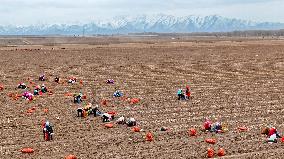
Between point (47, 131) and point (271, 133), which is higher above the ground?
point (271, 133)

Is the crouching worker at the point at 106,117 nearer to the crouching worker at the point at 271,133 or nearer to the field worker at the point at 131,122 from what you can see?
the field worker at the point at 131,122

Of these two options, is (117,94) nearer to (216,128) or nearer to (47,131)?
(216,128)

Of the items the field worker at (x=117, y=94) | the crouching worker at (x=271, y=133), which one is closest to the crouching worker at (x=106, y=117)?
the crouching worker at (x=271, y=133)

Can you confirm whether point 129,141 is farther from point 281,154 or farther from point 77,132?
point 281,154

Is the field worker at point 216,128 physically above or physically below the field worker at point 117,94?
above

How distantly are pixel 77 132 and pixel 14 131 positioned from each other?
3066 mm

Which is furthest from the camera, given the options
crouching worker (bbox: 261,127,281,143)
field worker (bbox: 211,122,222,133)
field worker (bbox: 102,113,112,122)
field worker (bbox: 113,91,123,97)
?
field worker (bbox: 113,91,123,97)

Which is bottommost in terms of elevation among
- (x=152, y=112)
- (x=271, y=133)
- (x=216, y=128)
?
(x=152, y=112)

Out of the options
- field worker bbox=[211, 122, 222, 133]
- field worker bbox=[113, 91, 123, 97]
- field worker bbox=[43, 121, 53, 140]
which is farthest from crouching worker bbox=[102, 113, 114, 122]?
field worker bbox=[113, 91, 123, 97]

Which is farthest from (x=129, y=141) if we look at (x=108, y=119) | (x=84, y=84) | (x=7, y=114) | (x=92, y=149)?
(x=84, y=84)

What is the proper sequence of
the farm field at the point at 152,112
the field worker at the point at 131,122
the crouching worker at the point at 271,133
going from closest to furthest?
the farm field at the point at 152,112
the crouching worker at the point at 271,133
the field worker at the point at 131,122

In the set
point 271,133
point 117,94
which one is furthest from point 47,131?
point 117,94

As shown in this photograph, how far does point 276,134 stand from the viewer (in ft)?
69.1

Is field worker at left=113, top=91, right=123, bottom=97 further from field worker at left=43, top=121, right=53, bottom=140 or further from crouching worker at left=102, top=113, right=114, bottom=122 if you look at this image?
field worker at left=43, top=121, right=53, bottom=140
